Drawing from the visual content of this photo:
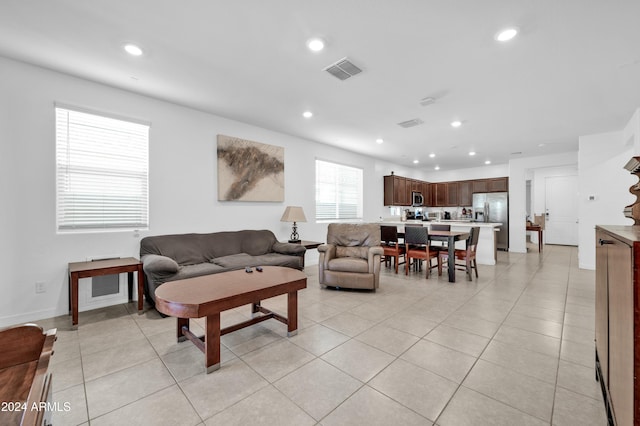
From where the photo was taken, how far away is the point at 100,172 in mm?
3473

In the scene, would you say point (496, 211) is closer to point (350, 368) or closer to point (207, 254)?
point (350, 368)

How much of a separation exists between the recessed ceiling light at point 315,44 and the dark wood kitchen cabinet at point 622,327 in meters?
2.53

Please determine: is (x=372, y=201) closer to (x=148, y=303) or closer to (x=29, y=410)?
(x=148, y=303)

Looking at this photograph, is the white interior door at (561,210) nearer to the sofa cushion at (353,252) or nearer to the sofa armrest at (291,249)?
the sofa cushion at (353,252)

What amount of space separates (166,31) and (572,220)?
11.4 meters

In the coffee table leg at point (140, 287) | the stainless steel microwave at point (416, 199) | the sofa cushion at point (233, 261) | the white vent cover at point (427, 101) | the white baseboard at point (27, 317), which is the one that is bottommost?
the white baseboard at point (27, 317)

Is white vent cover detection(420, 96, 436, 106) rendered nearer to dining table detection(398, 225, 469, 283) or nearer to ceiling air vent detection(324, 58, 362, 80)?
ceiling air vent detection(324, 58, 362, 80)

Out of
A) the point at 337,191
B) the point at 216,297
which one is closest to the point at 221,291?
the point at 216,297

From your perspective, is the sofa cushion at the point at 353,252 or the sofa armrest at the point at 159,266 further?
the sofa cushion at the point at 353,252

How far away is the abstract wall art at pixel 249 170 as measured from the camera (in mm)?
4539

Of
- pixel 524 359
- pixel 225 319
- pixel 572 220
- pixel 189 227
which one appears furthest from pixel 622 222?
pixel 189 227

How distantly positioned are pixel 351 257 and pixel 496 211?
614 centimetres

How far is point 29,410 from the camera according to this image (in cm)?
66

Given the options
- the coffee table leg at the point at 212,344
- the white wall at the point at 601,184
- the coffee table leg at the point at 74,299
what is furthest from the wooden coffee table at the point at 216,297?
the white wall at the point at 601,184
